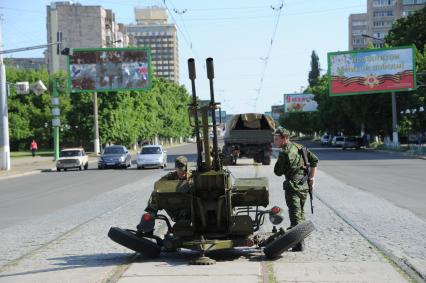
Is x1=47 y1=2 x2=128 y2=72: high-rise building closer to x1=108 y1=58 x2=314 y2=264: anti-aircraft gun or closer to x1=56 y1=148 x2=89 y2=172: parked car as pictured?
x1=56 y1=148 x2=89 y2=172: parked car

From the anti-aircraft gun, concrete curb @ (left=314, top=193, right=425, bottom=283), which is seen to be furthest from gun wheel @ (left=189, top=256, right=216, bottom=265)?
concrete curb @ (left=314, top=193, right=425, bottom=283)

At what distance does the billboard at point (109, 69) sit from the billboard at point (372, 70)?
1486 centimetres

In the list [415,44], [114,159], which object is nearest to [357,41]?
[415,44]

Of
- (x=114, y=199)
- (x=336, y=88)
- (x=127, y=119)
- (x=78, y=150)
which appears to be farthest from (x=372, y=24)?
(x=114, y=199)

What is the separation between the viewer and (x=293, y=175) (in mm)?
8469

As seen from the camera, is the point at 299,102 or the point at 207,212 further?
the point at 299,102

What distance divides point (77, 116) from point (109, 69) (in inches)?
677

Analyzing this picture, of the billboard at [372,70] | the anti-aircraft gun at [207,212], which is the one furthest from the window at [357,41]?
the anti-aircraft gun at [207,212]

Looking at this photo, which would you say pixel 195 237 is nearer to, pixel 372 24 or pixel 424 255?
pixel 424 255

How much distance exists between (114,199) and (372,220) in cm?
835

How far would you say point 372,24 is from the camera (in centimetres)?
15838

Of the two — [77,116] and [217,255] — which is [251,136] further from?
[77,116]

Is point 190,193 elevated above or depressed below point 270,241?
above

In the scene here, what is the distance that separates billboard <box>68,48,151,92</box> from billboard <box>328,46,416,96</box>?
14.9 m
